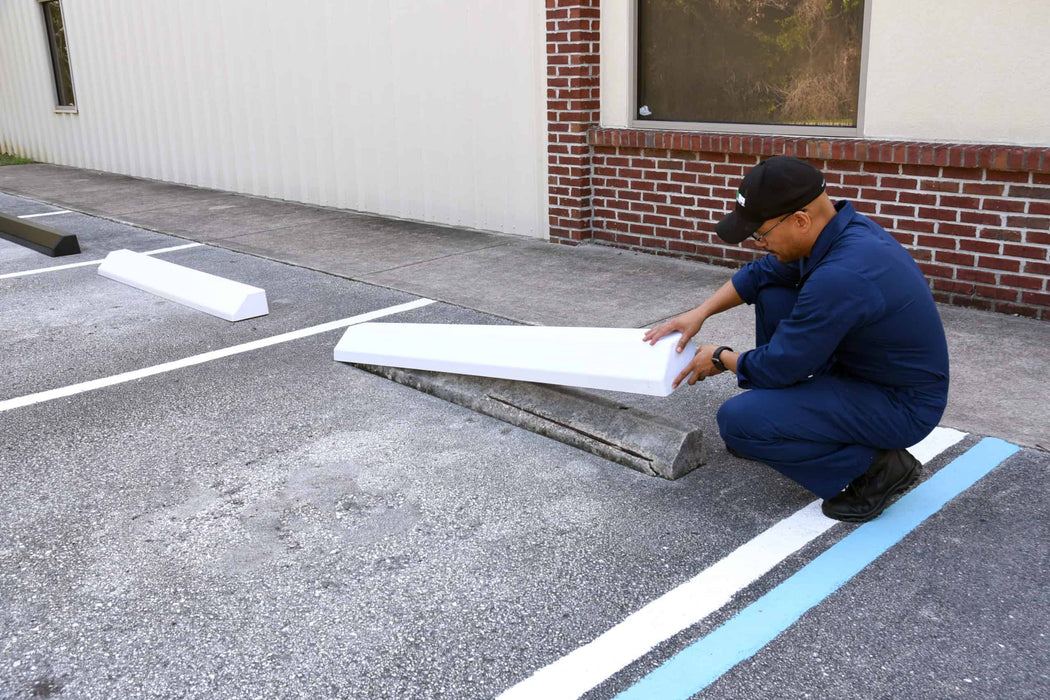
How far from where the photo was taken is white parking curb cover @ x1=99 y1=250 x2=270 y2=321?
6.51 metres

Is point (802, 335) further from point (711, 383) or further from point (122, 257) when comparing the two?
point (122, 257)

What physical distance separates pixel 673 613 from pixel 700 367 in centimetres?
108

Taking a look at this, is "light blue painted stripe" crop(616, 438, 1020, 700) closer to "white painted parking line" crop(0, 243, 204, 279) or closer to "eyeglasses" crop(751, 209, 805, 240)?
"eyeglasses" crop(751, 209, 805, 240)

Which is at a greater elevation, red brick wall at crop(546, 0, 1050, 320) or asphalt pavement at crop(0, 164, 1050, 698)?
red brick wall at crop(546, 0, 1050, 320)

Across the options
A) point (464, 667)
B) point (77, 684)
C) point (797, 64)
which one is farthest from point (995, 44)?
point (77, 684)

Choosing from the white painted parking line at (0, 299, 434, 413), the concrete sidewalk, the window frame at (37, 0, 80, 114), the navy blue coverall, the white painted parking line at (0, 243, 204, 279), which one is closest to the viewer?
the navy blue coverall

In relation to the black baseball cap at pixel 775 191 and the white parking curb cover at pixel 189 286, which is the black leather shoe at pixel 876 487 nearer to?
the black baseball cap at pixel 775 191

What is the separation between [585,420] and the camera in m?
4.23

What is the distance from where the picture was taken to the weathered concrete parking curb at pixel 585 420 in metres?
3.94

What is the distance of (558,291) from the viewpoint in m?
6.90

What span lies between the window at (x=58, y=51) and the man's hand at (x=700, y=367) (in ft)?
49.5

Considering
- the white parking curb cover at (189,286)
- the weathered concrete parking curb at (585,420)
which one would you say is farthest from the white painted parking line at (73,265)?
the weathered concrete parking curb at (585,420)

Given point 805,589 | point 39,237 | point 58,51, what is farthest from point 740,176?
point 58,51

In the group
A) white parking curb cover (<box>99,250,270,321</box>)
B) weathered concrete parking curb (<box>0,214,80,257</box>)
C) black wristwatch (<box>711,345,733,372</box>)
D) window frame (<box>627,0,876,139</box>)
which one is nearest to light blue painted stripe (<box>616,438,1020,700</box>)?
black wristwatch (<box>711,345,733,372</box>)
